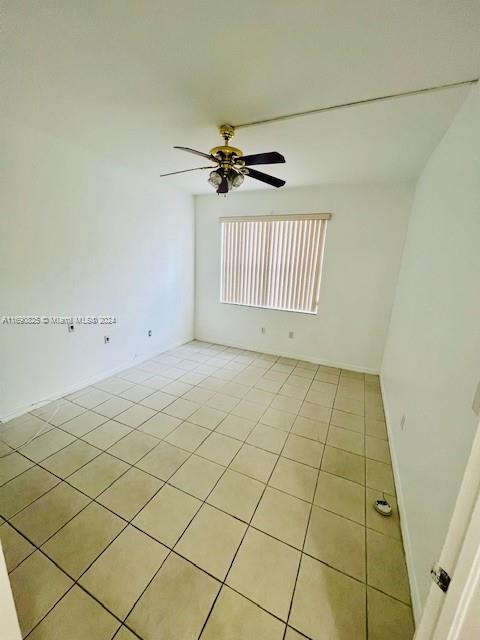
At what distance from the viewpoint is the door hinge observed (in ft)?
2.03

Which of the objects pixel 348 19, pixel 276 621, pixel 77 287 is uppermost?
pixel 348 19

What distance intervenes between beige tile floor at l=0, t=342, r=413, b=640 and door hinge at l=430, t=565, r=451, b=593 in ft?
2.65

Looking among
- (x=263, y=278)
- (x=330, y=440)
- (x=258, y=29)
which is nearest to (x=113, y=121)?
(x=258, y=29)

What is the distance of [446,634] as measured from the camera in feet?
1.99

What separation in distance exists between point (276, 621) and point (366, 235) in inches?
146

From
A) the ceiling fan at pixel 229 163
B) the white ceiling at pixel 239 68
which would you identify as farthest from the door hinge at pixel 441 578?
the ceiling fan at pixel 229 163

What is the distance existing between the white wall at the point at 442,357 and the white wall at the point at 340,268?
1.21 meters

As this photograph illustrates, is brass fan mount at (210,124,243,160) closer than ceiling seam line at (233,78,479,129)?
No

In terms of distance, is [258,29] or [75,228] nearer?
[258,29]

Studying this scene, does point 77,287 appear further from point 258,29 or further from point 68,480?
point 258,29

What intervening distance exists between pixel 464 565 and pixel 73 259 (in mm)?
3366

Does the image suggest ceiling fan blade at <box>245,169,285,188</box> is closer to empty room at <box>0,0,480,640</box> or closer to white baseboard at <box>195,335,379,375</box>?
empty room at <box>0,0,480,640</box>

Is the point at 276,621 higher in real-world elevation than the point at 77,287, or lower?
lower

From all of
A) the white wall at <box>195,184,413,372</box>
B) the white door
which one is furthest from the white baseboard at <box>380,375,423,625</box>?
the white wall at <box>195,184,413,372</box>
